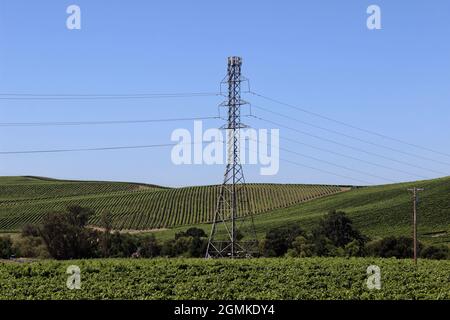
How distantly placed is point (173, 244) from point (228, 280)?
3759 centimetres

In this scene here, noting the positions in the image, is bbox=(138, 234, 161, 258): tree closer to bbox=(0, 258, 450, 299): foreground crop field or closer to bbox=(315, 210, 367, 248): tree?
bbox=(315, 210, 367, 248): tree

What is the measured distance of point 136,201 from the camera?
12656 cm

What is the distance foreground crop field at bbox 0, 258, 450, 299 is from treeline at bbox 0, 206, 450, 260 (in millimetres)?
23961

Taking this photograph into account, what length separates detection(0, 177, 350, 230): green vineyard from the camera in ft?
362

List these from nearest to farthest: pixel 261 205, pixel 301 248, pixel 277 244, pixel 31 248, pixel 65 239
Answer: pixel 301 248
pixel 277 244
pixel 65 239
pixel 31 248
pixel 261 205

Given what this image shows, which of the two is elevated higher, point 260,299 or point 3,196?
point 3,196

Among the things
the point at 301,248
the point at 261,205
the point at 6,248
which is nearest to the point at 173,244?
the point at 301,248

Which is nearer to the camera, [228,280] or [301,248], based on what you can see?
[228,280]

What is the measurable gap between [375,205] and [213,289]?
8017 centimetres

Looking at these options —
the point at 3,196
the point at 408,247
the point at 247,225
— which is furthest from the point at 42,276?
the point at 3,196

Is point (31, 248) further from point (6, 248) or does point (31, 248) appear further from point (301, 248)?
point (301, 248)

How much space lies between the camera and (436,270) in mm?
37375

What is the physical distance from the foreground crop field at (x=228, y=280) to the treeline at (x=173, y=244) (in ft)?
78.6
